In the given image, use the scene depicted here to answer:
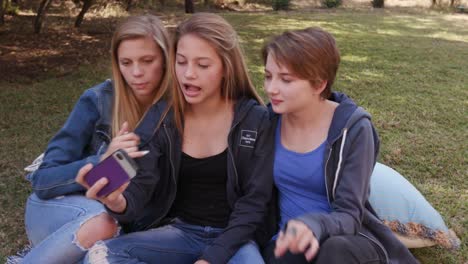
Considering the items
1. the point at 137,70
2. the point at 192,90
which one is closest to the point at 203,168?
the point at 192,90

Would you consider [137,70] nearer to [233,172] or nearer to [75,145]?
[75,145]

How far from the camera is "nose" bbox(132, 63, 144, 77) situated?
260 cm

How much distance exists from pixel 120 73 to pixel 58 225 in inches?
34.9

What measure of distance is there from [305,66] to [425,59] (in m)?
8.09

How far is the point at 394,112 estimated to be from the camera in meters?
6.02

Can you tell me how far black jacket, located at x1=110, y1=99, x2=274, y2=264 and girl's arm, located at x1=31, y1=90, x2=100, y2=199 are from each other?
0.41 meters

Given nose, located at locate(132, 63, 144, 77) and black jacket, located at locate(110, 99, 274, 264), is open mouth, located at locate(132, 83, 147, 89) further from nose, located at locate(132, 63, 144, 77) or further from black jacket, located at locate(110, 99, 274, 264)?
black jacket, located at locate(110, 99, 274, 264)

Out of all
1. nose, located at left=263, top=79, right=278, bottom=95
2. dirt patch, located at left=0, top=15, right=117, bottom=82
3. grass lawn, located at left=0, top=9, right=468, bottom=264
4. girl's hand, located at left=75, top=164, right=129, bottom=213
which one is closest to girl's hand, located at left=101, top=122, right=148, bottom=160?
girl's hand, located at left=75, top=164, right=129, bottom=213

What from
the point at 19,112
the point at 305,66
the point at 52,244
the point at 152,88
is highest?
the point at 305,66

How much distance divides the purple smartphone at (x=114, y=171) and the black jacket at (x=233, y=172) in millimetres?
296

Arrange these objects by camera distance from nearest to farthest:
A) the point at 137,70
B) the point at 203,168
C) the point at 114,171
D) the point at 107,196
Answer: the point at 114,171 → the point at 107,196 → the point at 203,168 → the point at 137,70

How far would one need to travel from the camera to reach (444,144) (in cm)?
494

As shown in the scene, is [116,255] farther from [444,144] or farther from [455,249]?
[444,144]

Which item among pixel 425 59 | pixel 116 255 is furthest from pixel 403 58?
→ pixel 116 255
